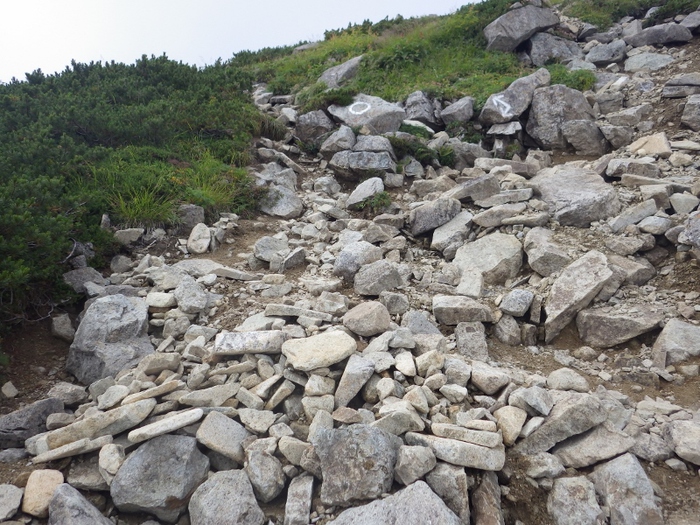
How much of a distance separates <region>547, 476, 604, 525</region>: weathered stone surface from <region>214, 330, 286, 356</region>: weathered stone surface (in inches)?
115

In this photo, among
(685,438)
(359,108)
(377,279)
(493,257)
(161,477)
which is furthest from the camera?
(359,108)

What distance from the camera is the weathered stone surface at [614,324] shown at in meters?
5.63

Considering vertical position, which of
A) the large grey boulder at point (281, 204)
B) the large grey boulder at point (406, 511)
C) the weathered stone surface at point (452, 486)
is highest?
the large grey boulder at point (281, 204)

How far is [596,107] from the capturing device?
42.6 ft

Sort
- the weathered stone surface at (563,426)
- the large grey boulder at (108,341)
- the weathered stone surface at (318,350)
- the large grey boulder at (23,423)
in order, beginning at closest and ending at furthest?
the weathered stone surface at (563,426) → the large grey boulder at (23,423) → the weathered stone surface at (318,350) → the large grey boulder at (108,341)

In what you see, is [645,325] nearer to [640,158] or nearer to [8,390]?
[640,158]

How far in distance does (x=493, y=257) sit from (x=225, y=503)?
536cm

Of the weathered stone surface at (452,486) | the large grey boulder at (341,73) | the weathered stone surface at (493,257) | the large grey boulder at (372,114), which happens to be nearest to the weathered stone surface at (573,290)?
the weathered stone surface at (493,257)

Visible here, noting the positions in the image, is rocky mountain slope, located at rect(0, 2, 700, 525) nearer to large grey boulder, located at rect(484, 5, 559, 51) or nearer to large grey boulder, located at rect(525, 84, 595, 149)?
large grey boulder, located at rect(525, 84, 595, 149)

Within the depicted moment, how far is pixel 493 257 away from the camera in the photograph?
24.1ft

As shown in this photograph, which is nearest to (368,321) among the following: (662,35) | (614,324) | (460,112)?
(614,324)

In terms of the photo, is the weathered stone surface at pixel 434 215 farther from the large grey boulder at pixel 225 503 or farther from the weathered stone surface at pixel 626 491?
the large grey boulder at pixel 225 503

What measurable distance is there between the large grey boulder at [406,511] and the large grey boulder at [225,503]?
671 mm

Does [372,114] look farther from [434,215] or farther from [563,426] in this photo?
[563,426]
